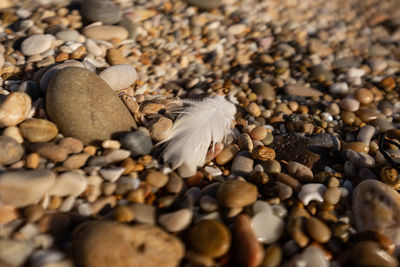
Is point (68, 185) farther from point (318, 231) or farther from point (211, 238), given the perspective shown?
point (318, 231)

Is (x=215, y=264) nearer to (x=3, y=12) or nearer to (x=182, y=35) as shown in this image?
(x=182, y=35)

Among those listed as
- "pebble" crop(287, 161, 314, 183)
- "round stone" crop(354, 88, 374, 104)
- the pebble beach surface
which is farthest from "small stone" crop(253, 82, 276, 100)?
"pebble" crop(287, 161, 314, 183)

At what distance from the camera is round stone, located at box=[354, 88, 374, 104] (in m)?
3.82

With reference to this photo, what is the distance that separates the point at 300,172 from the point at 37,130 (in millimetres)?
2174

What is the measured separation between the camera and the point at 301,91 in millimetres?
3941

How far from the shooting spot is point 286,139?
3.16 metres

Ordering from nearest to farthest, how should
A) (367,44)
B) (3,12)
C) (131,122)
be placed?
(131,122), (3,12), (367,44)

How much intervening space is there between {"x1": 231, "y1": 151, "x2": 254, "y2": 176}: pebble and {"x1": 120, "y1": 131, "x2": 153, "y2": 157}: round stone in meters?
0.75

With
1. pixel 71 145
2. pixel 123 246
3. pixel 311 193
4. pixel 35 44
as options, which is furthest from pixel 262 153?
pixel 35 44

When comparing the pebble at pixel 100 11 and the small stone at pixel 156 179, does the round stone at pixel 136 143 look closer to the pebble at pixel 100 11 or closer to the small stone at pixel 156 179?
the small stone at pixel 156 179

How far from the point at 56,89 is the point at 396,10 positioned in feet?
20.8

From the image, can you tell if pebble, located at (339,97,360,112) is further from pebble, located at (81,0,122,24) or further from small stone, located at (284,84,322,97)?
pebble, located at (81,0,122,24)

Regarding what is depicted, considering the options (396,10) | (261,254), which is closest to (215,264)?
(261,254)

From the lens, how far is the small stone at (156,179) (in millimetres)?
2426
